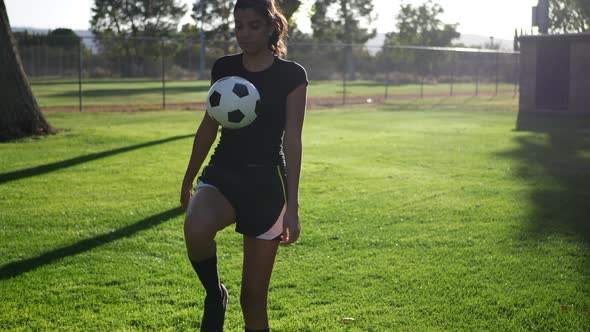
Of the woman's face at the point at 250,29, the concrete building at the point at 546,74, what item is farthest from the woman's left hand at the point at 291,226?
the concrete building at the point at 546,74

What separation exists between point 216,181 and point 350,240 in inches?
127

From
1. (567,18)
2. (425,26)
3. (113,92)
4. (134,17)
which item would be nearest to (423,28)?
(425,26)

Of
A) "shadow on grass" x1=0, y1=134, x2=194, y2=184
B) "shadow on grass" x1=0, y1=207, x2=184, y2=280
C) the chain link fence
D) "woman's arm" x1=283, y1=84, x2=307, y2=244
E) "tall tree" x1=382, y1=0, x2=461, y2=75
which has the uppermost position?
"tall tree" x1=382, y1=0, x2=461, y2=75

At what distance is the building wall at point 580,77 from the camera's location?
23188 millimetres

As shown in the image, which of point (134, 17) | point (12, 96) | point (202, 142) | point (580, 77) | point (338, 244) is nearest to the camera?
point (202, 142)

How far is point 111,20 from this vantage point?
63.6 metres

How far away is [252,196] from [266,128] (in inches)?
14.0

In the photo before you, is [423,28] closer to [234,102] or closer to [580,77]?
[580,77]

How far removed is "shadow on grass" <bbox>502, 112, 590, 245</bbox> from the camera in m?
7.01

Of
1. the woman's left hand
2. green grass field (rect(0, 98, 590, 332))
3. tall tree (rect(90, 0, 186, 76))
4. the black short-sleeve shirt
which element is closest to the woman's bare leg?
the woman's left hand

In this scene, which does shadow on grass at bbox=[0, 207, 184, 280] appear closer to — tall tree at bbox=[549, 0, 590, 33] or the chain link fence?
the chain link fence

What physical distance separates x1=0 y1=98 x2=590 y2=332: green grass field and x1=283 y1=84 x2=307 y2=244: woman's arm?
45.6 inches

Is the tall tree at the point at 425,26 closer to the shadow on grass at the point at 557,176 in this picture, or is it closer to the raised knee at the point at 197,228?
the shadow on grass at the point at 557,176

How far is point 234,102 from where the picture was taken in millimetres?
3285
